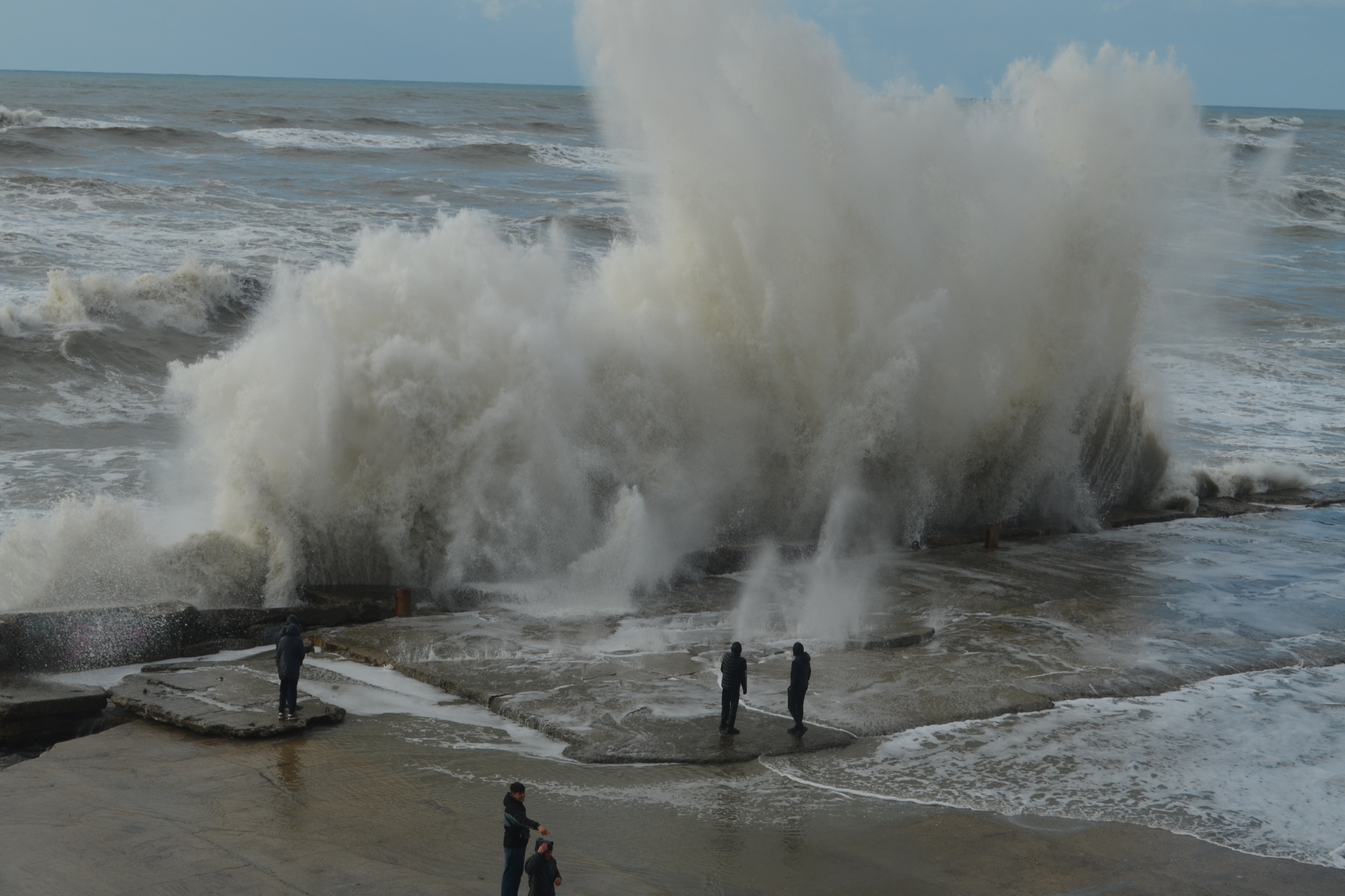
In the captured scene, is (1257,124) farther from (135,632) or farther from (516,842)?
(516,842)

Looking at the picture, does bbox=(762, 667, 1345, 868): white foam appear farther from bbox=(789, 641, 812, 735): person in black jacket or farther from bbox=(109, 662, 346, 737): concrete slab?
bbox=(109, 662, 346, 737): concrete slab

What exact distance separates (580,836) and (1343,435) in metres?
19.3

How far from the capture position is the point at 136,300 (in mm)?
23859

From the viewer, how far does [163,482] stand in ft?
49.8

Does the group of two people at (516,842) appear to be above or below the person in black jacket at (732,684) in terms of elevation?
below

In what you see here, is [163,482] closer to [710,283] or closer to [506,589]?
[506,589]

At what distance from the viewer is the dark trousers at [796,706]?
8.67 meters

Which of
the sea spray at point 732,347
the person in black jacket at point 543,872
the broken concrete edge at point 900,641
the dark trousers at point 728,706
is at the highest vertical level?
the sea spray at point 732,347

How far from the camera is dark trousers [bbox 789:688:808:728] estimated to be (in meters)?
8.67

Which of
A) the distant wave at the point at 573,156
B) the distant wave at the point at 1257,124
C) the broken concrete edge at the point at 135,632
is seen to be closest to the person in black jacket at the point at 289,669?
the broken concrete edge at the point at 135,632

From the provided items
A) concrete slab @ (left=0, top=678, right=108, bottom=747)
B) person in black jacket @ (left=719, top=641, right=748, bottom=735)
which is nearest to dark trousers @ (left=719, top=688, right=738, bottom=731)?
person in black jacket @ (left=719, top=641, right=748, bottom=735)

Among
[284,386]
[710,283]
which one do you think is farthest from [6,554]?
[710,283]

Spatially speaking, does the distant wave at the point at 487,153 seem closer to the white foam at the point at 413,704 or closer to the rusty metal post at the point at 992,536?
the rusty metal post at the point at 992,536

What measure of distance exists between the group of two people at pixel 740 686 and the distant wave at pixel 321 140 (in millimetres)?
48317
